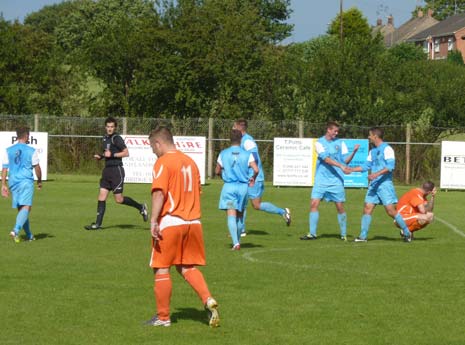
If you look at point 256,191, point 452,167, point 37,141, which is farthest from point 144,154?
point 256,191

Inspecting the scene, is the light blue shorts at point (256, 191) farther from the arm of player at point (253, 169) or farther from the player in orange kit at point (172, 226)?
the player in orange kit at point (172, 226)

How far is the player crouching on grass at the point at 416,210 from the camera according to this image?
16938 mm

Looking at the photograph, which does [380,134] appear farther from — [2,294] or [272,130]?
[272,130]

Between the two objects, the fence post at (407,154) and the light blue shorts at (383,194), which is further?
the fence post at (407,154)

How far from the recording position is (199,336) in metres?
8.62

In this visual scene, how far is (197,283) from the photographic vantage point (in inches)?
355

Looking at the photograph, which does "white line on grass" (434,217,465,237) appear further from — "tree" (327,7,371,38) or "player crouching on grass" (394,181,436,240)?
"tree" (327,7,371,38)

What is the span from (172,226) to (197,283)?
58 cm

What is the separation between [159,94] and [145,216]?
26.4 metres

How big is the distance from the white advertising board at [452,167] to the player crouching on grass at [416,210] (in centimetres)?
1620

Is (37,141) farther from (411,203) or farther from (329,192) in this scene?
(411,203)

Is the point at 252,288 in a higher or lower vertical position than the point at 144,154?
lower

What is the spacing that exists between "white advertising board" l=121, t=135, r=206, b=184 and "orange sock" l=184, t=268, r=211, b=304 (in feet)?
79.2

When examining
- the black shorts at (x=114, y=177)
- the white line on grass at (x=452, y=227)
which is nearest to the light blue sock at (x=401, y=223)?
the white line on grass at (x=452, y=227)
